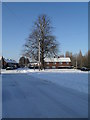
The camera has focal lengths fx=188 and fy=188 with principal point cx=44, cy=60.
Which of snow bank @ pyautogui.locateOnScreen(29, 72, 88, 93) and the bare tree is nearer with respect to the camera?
snow bank @ pyautogui.locateOnScreen(29, 72, 88, 93)

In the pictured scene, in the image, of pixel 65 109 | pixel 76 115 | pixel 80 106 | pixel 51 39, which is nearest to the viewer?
pixel 76 115

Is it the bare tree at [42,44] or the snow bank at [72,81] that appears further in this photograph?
the bare tree at [42,44]

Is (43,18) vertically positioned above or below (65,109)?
above

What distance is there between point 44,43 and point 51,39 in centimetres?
182

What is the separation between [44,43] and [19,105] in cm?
3606

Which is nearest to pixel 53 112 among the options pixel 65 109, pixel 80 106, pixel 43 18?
pixel 65 109

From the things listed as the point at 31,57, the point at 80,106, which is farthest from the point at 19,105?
the point at 31,57

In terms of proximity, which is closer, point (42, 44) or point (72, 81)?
point (72, 81)

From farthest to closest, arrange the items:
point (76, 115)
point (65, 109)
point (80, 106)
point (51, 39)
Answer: point (51, 39), point (80, 106), point (65, 109), point (76, 115)

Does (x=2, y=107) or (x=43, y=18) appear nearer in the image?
(x=2, y=107)

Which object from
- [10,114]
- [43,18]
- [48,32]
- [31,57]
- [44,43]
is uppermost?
[43,18]

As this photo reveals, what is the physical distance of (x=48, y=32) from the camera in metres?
43.4

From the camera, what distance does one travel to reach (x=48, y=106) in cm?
670

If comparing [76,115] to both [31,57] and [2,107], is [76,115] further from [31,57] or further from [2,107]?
[31,57]
